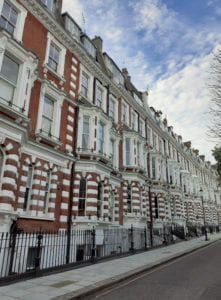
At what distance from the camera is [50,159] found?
1366 centimetres

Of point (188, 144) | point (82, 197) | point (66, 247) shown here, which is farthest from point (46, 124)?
point (188, 144)

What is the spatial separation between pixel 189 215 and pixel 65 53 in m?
30.7

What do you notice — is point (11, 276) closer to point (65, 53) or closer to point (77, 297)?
point (77, 297)

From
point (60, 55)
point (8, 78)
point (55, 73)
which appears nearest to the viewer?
point (8, 78)

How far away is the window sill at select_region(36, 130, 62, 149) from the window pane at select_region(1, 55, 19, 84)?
10.1ft

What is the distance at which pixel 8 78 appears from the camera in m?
11.1

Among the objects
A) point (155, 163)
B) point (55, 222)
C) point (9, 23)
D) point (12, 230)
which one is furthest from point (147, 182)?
point (9, 23)

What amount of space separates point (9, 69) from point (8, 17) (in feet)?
13.0

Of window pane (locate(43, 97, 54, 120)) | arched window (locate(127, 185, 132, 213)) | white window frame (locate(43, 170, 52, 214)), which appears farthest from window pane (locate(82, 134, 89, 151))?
arched window (locate(127, 185, 132, 213))

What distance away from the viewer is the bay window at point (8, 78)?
10.7 m

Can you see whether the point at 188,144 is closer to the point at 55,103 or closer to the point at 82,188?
the point at 82,188

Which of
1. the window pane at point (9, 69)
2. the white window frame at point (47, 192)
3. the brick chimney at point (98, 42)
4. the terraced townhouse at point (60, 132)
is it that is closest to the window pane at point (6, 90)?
the terraced townhouse at point (60, 132)

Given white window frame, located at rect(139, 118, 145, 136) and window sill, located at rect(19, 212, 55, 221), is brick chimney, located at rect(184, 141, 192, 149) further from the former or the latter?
window sill, located at rect(19, 212, 55, 221)

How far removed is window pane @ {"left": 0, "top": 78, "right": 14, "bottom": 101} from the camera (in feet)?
34.9
